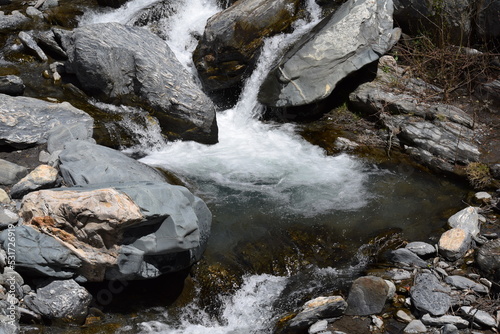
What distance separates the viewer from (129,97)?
25.6 feet

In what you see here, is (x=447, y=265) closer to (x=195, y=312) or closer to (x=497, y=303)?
(x=497, y=303)

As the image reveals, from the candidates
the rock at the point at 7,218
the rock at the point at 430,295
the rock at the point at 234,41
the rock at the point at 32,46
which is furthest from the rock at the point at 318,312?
the rock at the point at 32,46

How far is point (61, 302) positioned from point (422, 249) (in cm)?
343

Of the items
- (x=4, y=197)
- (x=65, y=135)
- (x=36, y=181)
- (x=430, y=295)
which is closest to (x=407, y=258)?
(x=430, y=295)

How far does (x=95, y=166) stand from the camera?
18.2 feet

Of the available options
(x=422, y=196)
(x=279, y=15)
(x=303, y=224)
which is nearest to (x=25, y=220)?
(x=303, y=224)

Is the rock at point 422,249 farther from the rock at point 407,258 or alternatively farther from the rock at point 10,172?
the rock at point 10,172

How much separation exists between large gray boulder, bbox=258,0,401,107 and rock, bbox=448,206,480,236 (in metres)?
2.84

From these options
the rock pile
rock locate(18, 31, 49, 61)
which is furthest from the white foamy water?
rock locate(18, 31, 49, 61)

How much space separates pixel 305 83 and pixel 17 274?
16.4 feet

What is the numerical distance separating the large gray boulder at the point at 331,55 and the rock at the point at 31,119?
112 inches

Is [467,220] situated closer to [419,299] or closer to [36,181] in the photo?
[419,299]

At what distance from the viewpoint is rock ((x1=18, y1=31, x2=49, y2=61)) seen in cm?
864

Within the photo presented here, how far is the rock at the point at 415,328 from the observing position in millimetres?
4461
